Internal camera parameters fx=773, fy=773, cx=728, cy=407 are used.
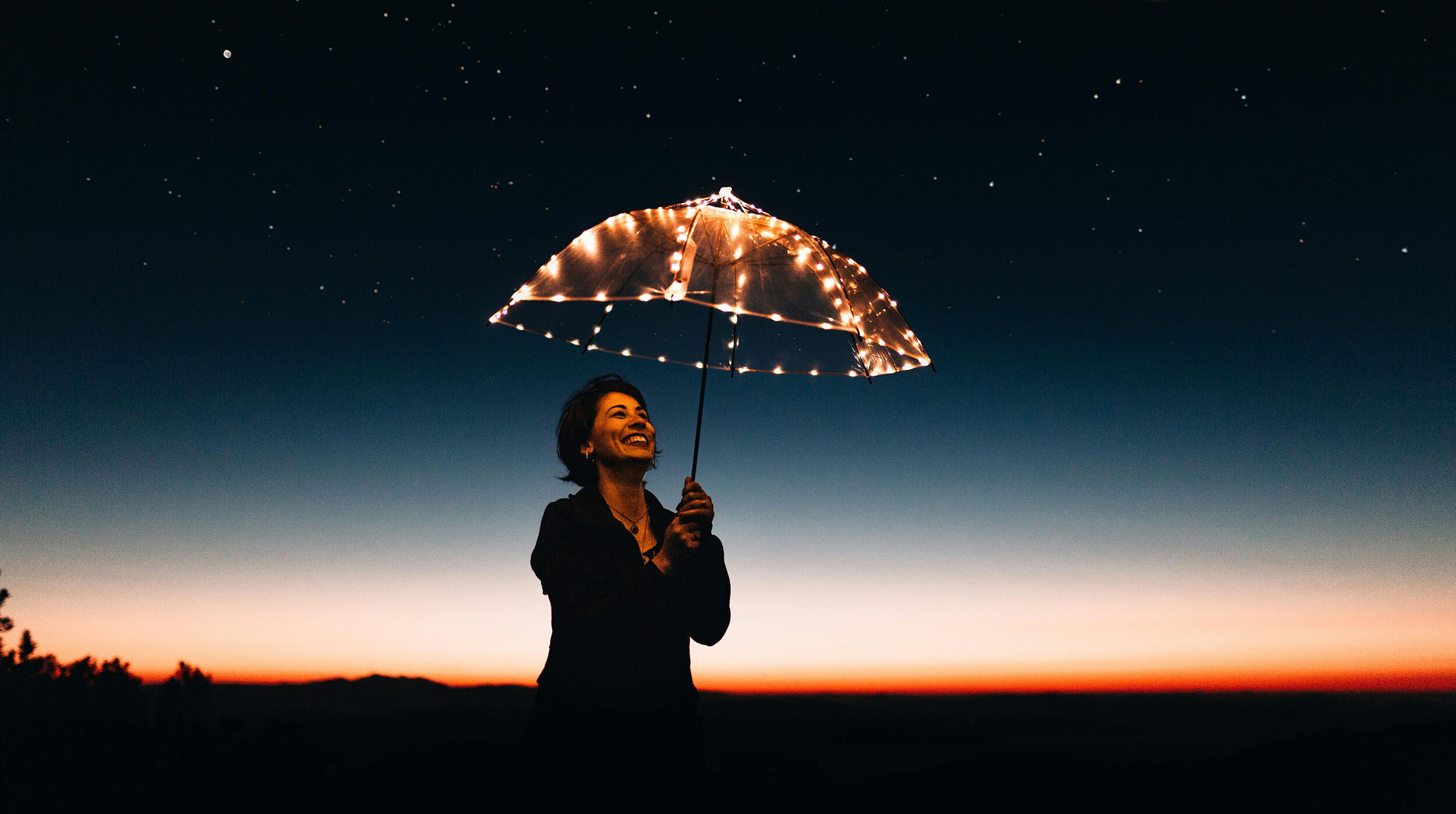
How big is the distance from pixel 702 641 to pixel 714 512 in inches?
30.4

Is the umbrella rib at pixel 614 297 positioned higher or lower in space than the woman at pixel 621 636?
higher

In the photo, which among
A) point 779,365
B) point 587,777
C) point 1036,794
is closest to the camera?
point 587,777

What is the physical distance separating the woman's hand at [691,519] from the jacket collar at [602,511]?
372 mm

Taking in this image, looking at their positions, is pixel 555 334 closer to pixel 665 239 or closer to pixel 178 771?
pixel 665 239

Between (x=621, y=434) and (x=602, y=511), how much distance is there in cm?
41

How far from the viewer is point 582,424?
4.23m

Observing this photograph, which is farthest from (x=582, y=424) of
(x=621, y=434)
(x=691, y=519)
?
(x=691, y=519)

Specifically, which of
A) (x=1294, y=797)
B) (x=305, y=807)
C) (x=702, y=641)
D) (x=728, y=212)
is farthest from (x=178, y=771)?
(x=1294, y=797)

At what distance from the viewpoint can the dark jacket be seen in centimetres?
361

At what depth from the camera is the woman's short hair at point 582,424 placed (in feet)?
13.8

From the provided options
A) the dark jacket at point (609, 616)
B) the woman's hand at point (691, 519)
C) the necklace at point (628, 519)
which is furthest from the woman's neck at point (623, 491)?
the woman's hand at point (691, 519)

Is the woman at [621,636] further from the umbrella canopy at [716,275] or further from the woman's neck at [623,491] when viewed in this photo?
the umbrella canopy at [716,275]

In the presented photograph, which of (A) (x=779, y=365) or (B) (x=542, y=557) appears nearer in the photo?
(B) (x=542, y=557)

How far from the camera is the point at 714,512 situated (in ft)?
11.8
